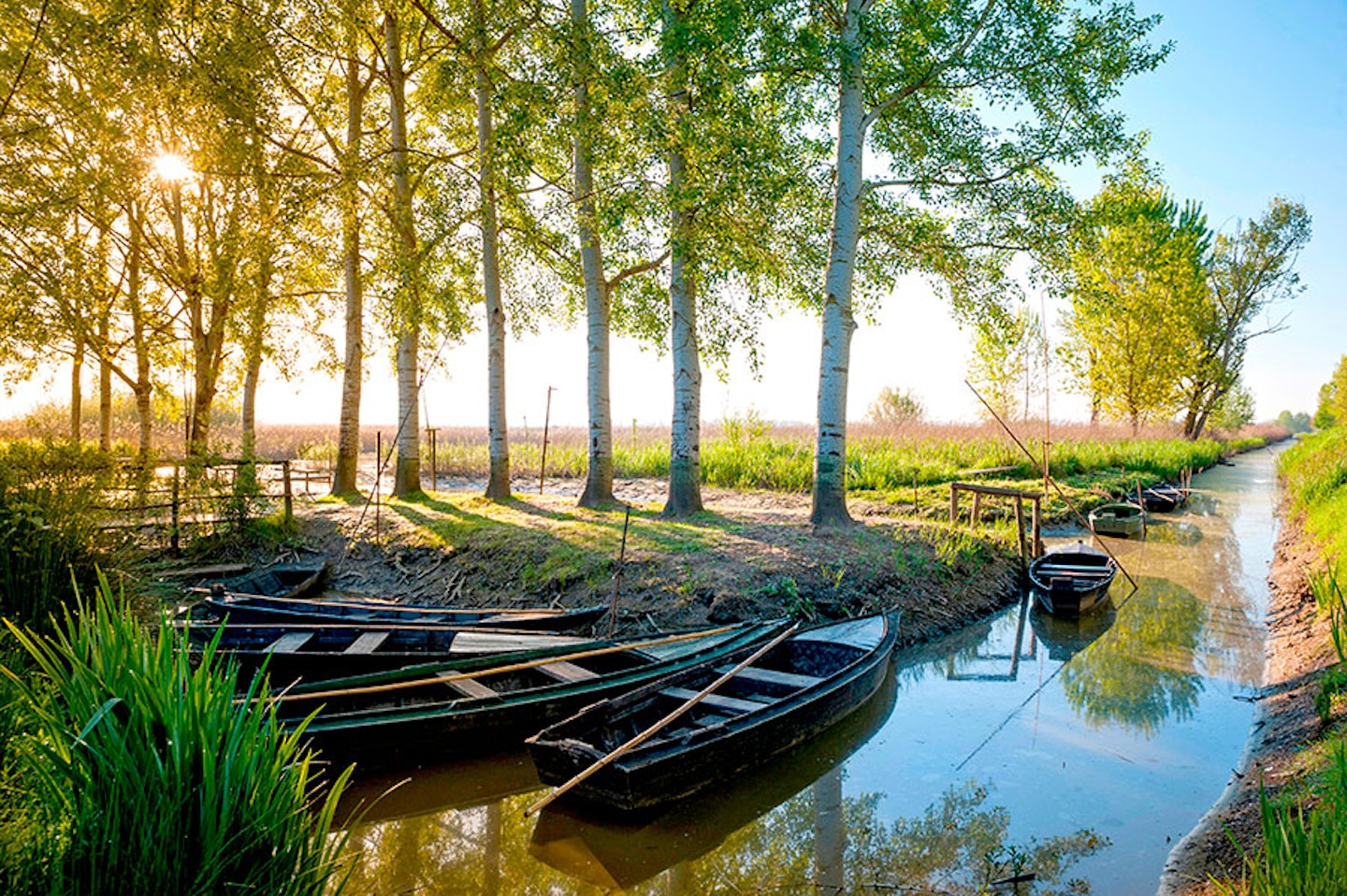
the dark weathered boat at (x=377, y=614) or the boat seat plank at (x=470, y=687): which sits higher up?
the dark weathered boat at (x=377, y=614)

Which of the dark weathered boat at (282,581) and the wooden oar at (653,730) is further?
the dark weathered boat at (282,581)

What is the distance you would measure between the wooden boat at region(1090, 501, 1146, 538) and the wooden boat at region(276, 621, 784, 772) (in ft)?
47.3

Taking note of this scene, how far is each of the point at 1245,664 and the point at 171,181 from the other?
2256 cm

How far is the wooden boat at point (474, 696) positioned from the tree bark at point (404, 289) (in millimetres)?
9632

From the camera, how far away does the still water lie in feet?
17.1

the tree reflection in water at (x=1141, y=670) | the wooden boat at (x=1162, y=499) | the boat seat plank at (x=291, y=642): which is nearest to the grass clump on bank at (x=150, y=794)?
the boat seat plank at (x=291, y=642)

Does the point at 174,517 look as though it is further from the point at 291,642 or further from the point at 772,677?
the point at 772,677

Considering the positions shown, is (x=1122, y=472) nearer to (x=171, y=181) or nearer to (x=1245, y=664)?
(x=1245, y=664)

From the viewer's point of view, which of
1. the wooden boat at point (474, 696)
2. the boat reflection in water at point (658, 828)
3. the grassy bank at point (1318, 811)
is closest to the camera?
the grassy bank at point (1318, 811)

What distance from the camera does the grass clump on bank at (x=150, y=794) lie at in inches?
108

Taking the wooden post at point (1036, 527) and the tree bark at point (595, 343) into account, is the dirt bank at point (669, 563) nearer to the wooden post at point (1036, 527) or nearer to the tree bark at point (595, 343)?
the tree bark at point (595, 343)

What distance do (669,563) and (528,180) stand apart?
28.8ft

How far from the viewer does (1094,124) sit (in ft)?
41.8

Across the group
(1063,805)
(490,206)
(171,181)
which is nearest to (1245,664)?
(1063,805)
